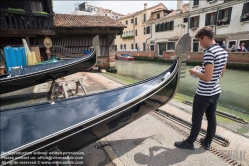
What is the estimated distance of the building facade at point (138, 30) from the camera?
22.8m

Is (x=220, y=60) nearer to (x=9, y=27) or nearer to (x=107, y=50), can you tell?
(x=9, y=27)

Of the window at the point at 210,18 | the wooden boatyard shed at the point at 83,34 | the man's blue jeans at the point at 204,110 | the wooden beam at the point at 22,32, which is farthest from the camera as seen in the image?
the window at the point at 210,18

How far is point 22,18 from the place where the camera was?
24.0 feet

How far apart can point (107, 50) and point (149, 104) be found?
9.06 metres

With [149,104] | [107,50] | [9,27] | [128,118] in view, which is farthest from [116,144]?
[107,50]

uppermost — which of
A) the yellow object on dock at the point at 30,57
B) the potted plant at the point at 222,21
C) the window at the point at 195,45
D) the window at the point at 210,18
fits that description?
the window at the point at 210,18

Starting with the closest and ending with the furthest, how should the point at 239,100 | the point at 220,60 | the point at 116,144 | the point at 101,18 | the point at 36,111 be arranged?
the point at 36,111, the point at 220,60, the point at 116,144, the point at 239,100, the point at 101,18

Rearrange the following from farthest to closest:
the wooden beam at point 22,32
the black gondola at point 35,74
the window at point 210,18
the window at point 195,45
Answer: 1. the window at point 195,45
2. the window at point 210,18
3. the wooden beam at point 22,32
4. the black gondola at point 35,74

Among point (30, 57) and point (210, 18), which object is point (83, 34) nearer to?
point (30, 57)

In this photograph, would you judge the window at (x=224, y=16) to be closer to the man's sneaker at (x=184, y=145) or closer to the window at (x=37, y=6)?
the window at (x=37, y=6)

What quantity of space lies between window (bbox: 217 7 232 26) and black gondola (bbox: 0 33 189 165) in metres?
14.5

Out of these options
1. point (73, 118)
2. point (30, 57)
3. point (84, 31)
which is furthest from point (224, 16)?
point (73, 118)

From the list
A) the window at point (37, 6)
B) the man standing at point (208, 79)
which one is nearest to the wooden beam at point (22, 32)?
the window at point (37, 6)

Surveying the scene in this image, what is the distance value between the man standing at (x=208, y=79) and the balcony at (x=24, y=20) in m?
8.05
